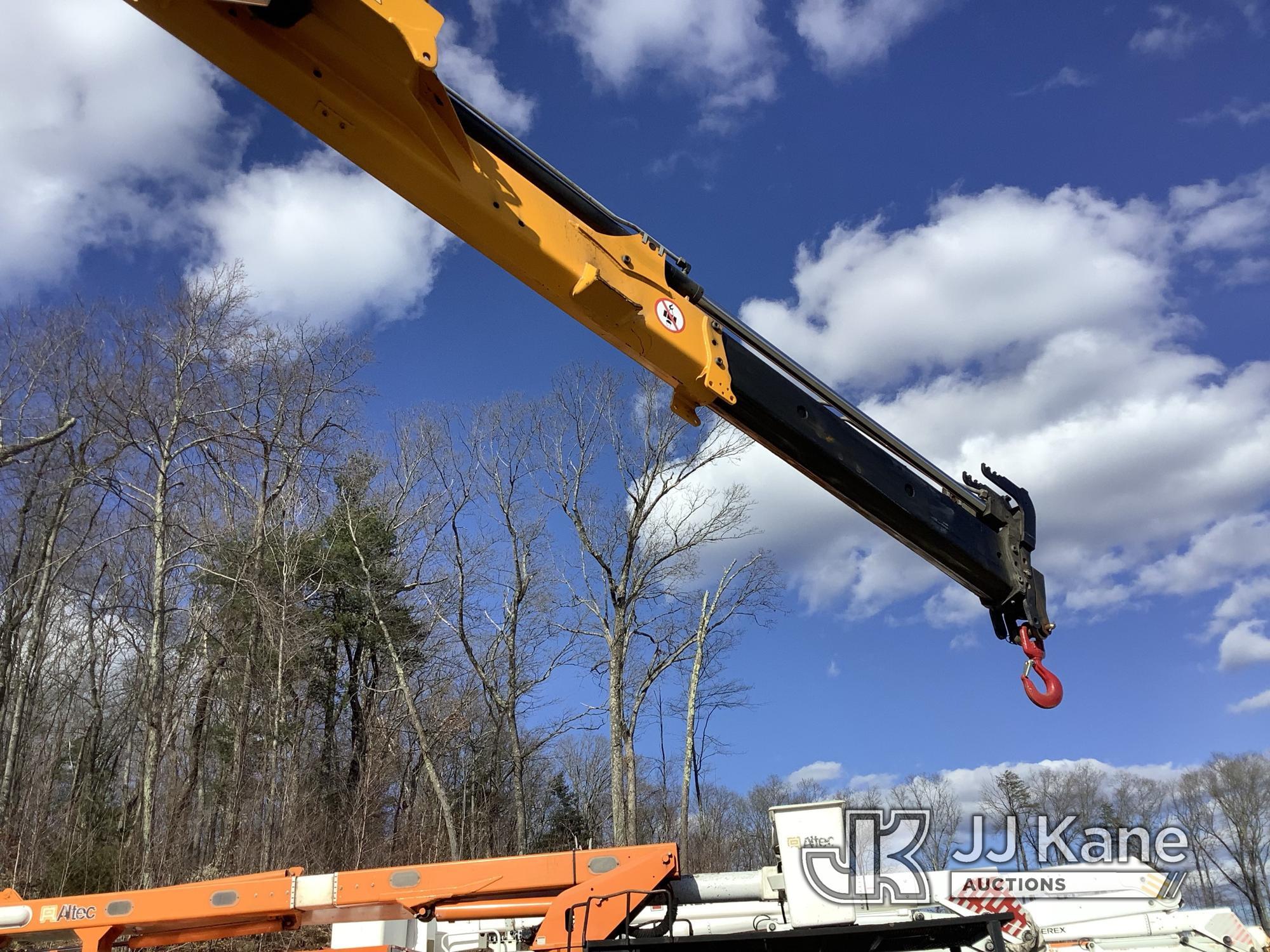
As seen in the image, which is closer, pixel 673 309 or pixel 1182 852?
pixel 673 309

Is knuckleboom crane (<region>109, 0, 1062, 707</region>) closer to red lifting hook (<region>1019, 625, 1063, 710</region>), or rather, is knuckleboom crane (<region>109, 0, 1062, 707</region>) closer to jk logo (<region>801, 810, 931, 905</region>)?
red lifting hook (<region>1019, 625, 1063, 710</region>)

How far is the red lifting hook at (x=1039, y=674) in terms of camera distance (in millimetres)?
5750

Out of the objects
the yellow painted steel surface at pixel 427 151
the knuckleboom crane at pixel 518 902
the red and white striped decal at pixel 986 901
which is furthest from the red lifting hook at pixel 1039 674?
the red and white striped decal at pixel 986 901

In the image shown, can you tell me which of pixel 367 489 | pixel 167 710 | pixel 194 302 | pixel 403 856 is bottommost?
pixel 403 856

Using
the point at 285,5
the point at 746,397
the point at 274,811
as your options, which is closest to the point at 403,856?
the point at 274,811

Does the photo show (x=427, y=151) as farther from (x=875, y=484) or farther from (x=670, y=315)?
(x=875, y=484)

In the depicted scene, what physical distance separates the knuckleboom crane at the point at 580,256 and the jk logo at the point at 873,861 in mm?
1853

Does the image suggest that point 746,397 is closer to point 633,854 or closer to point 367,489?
point 633,854

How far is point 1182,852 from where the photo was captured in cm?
926

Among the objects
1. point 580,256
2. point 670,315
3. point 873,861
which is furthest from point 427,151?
point 873,861

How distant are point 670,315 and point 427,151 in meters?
1.62

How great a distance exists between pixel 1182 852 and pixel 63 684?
25967mm

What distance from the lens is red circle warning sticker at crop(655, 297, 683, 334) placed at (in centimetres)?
514

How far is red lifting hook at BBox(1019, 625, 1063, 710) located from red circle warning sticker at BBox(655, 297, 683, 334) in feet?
10.5
